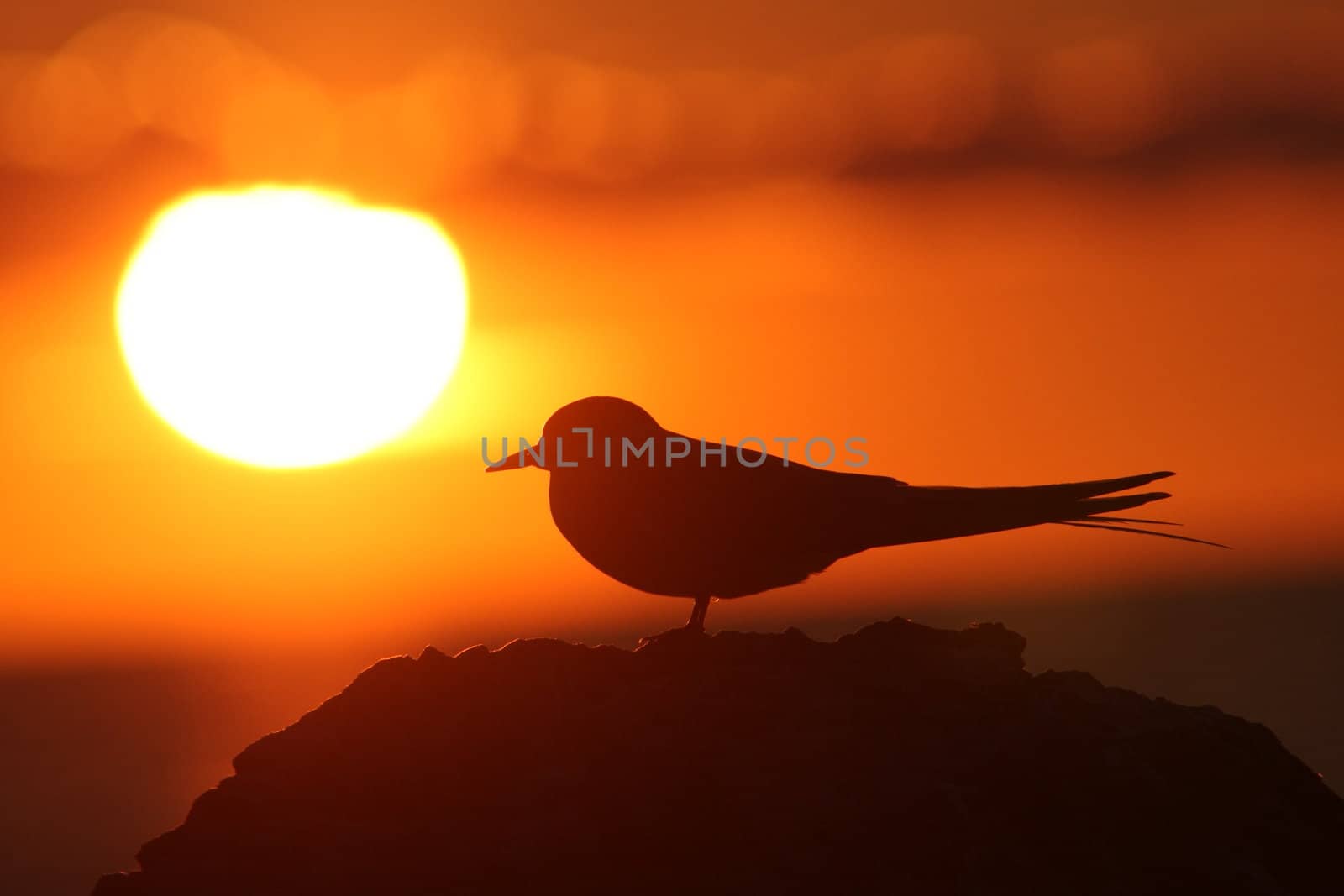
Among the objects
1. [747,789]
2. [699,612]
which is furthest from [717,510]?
[747,789]

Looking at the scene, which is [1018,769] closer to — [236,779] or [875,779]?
[875,779]

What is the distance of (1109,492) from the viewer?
9.14 metres

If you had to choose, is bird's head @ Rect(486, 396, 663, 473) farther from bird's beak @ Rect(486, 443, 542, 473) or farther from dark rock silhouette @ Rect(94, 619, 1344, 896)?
dark rock silhouette @ Rect(94, 619, 1344, 896)

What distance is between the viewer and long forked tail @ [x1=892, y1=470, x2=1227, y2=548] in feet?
29.8

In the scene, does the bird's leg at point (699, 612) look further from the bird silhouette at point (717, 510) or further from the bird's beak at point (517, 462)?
the bird's beak at point (517, 462)

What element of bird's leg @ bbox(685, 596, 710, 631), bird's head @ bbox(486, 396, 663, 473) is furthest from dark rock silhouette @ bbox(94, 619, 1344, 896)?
bird's head @ bbox(486, 396, 663, 473)

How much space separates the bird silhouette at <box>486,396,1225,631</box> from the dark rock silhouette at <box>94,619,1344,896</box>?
1.13m

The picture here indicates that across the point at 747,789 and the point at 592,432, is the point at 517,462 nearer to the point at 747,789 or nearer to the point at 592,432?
the point at 592,432

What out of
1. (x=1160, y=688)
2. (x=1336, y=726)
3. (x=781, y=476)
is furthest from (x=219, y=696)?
(x=781, y=476)

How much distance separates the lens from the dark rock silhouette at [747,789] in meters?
6.96

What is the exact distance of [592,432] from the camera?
9.95 meters

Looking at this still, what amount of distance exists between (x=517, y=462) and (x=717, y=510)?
1538 millimetres

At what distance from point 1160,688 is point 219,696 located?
353 ft

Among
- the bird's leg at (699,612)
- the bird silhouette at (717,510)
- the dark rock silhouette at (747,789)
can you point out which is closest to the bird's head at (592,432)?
the bird silhouette at (717,510)
